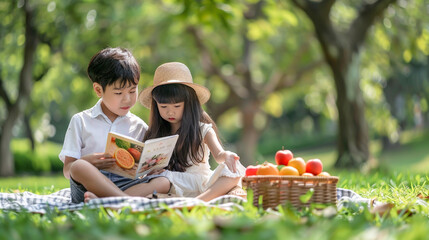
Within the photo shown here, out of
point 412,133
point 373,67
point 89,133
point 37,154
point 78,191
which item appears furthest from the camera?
point 412,133

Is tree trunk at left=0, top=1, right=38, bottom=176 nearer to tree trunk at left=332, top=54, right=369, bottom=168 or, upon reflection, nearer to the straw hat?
tree trunk at left=332, top=54, right=369, bottom=168

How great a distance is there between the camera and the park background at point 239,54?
370 inches

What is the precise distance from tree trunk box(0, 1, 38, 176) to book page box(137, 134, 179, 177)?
A: 9167 millimetres

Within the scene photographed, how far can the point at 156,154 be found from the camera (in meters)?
3.60

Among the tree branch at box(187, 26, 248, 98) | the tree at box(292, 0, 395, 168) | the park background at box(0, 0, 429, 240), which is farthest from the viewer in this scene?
the tree branch at box(187, 26, 248, 98)

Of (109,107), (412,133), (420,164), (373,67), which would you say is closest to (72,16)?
(109,107)

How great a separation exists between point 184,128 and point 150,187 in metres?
0.53

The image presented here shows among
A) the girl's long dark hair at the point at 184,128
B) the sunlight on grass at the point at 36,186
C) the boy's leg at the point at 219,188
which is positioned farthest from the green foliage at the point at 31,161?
the boy's leg at the point at 219,188

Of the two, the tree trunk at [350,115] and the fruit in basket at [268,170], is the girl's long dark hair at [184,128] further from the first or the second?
the tree trunk at [350,115]

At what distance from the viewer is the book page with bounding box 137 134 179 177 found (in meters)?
3.48

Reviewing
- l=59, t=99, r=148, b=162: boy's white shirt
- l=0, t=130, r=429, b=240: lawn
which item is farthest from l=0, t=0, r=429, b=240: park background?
l=59, t=99, r=148, b=162: boy's white shirt

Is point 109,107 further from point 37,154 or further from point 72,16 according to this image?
point 37,154

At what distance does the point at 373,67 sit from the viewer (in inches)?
554

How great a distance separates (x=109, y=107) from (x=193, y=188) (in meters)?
0.87
